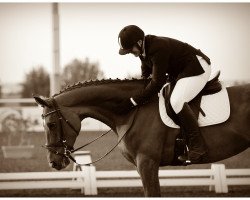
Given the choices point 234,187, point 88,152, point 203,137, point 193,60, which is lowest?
point 234,187

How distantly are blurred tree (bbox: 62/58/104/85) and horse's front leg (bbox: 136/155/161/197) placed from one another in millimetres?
3606

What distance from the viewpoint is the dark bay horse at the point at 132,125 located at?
11.1 feet

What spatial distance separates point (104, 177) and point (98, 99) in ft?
10.3

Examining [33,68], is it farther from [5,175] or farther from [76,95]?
[76,95]

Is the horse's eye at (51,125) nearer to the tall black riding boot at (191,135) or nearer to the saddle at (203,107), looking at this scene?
the saddle at (203,107)

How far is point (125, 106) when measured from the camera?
344 cm

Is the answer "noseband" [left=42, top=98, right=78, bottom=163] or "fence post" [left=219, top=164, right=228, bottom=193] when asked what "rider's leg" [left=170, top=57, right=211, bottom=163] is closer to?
"noseband" [left=42, top=98, right=78, bottom=163]

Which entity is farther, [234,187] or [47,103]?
[234,187]

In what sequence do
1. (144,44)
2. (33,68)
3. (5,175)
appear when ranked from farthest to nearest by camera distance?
(33,68) < (5,175) < (144,44)

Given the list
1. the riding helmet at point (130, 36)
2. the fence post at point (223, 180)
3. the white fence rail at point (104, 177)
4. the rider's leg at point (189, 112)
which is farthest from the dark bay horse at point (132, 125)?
the fence post at point (223, 180)

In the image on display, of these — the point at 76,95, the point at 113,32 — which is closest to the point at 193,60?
the point at 76,95

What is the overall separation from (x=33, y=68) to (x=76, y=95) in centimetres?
386

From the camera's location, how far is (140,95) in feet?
11.1

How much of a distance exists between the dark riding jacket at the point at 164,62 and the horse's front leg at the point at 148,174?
0.41 metres
